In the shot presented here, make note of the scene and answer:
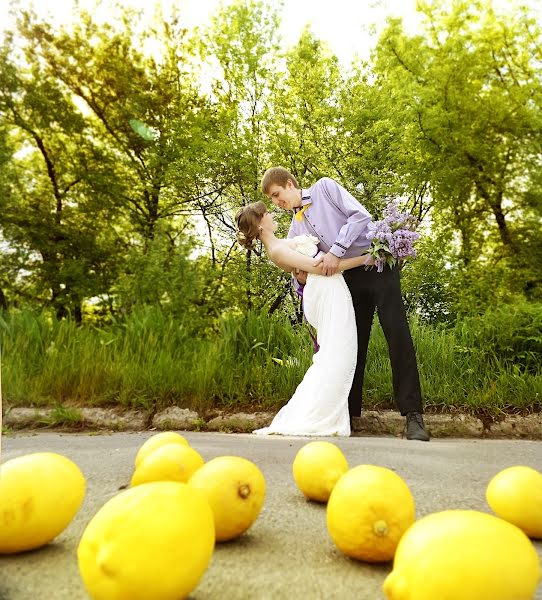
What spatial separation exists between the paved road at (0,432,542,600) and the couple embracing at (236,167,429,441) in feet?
2.13

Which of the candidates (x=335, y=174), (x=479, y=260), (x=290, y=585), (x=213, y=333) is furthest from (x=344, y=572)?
(x=479, y=260)

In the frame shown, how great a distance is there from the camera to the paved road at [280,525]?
2.61 feet

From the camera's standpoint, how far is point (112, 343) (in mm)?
4004

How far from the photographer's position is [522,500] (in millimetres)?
1051

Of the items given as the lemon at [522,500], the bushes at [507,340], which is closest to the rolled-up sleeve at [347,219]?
the bushes at [507,340]

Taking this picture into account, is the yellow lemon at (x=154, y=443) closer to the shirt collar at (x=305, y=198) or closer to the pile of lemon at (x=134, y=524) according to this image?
the pile of lemon at (x=134, y=524)

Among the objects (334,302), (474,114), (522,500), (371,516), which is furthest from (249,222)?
(474,114)

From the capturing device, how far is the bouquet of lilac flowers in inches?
119

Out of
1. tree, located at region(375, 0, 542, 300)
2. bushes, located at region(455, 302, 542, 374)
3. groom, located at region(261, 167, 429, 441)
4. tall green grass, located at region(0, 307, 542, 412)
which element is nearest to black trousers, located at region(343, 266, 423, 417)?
groom, located at region(261, 167, 429, 441)

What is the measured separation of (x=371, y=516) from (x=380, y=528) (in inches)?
1.0

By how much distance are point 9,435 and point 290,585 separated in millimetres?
2654

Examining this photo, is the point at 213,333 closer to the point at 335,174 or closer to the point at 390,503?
the point at 335,174

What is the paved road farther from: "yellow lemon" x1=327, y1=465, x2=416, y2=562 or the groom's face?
the groom's face

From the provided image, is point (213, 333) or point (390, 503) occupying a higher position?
point (213, 333)
